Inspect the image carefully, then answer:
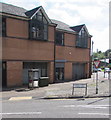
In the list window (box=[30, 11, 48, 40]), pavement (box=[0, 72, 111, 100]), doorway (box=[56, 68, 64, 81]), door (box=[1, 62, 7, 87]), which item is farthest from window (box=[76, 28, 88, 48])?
door (box=[1, 62, 7, 87])

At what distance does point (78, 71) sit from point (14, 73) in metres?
13.8

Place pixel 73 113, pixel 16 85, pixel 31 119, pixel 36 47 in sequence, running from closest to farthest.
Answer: pixel 31 119 < pixel 73 113 < pixel 16 85 < pixel 36 47

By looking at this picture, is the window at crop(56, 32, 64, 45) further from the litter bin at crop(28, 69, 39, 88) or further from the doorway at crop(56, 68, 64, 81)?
the litter bin at crop(28, 69, 39, 88)

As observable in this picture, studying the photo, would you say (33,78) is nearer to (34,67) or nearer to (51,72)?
(34,67)

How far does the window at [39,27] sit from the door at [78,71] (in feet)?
30.2

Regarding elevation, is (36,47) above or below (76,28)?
below

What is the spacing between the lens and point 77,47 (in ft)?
89.6

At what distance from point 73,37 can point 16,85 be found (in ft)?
43.0

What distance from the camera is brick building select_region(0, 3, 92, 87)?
18.4 m

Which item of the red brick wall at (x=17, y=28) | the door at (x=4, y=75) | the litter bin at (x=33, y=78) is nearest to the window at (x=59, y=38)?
the red brick wall at (x=17, y=28)

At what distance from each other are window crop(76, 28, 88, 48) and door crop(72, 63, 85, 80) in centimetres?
366

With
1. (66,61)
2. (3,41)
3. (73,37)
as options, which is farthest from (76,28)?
(3,41)

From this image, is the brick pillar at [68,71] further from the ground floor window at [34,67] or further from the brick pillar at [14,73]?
the brick pillar at [14,73]

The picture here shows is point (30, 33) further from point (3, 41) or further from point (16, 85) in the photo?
point (16, 85)
